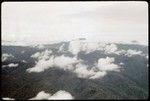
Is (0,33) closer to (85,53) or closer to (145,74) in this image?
(85,53)

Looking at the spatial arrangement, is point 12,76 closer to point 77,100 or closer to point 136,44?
point 77,100

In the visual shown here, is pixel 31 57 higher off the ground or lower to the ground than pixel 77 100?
higher

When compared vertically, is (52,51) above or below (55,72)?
above

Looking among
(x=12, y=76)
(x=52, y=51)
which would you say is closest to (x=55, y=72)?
(x=52, y=51)

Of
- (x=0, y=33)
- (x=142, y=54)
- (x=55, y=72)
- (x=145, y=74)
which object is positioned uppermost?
(x=0, y=33)

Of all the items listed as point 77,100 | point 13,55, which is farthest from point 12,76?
point 77,100

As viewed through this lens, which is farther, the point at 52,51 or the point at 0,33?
the point at 52,51

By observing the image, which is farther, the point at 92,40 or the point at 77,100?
the point at 92,40

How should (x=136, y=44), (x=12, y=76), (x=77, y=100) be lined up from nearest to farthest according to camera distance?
(x=77, y=100) → (x=12, y=76) → (x=136, y=44)

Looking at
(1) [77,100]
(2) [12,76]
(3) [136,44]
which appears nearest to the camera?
(1) [77,100]
